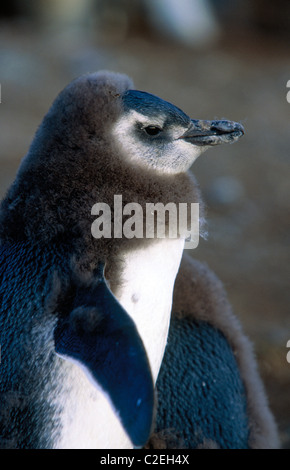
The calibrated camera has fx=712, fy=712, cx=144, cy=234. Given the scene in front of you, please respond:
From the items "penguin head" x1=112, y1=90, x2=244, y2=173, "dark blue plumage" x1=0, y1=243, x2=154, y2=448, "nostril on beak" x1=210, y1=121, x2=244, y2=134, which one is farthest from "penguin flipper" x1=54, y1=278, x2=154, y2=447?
"nostril on beak" x1=210, y1=121, x2=244, y2=134

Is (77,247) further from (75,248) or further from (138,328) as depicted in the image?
(138,328)

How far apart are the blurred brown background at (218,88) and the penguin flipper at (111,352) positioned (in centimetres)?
112

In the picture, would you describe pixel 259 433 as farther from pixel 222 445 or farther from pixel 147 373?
pixel 147 373

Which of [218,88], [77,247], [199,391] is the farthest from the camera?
[218,88]

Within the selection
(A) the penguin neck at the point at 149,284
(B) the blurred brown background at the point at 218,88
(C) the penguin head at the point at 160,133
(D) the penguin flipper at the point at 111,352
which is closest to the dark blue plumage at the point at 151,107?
(C) the penguin head at the point at 160,133

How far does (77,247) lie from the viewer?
1308 mm

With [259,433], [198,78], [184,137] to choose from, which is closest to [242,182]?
[198,78]

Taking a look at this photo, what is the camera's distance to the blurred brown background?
3.14m

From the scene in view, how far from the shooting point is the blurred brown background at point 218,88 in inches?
123

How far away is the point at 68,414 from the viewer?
1348mm

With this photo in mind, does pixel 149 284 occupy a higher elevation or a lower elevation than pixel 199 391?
higher

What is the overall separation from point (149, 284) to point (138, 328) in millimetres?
88

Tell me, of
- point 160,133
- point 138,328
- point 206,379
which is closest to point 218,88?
point 206,379

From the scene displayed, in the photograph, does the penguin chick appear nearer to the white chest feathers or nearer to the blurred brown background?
the white chest feathers
